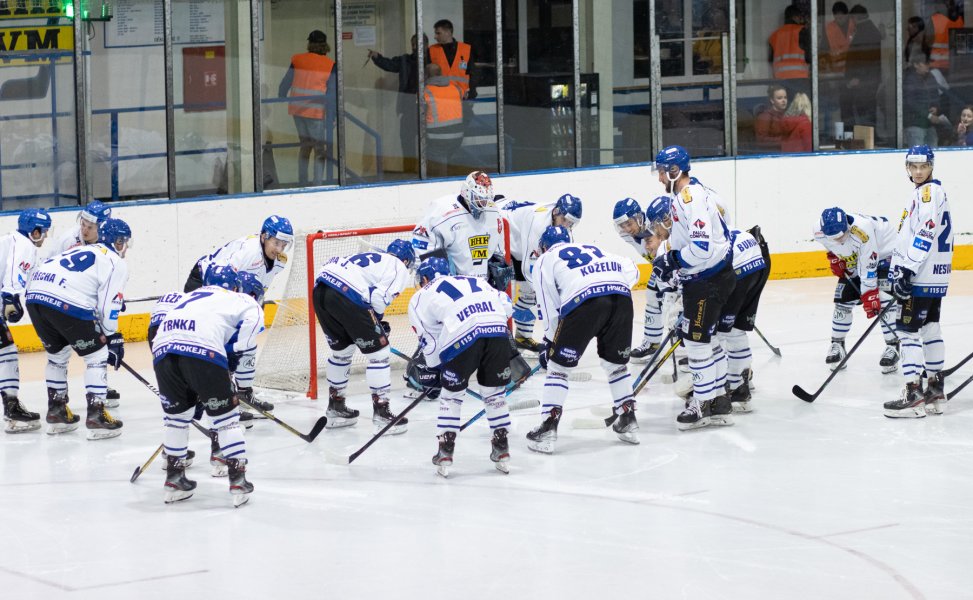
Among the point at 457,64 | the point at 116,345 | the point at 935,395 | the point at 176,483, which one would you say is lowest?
the point at 176,483

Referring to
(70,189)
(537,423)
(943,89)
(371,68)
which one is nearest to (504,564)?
(537,423)

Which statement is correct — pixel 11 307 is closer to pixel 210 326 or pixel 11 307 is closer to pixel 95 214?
pixel 95 214

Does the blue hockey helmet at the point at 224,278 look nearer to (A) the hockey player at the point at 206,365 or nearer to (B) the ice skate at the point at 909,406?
(A) the hockey player at the point at 206,365

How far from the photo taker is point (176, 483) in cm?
547

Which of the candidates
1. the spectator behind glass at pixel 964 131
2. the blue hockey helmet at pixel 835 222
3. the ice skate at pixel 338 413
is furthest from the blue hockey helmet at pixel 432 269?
the spectator behind glass at pixel 964 131

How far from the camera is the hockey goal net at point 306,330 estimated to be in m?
7.77

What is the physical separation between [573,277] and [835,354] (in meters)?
2.61

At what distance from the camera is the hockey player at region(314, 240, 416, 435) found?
6.58 m

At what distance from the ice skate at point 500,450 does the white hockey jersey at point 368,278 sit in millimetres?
1082

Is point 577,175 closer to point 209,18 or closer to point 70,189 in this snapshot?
point 209,18

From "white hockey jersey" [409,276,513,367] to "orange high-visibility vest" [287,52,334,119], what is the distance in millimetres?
4701

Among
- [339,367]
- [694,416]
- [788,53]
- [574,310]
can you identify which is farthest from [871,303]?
[788,53]

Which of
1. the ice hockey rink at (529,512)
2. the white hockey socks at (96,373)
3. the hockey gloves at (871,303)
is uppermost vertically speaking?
the hockey gloves at (871,303)

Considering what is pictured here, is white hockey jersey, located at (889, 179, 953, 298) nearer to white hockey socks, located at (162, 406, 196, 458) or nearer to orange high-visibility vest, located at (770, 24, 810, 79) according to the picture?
white hockey socks, located at (162, 406, 196, 458)
